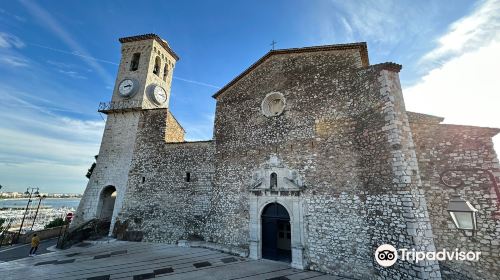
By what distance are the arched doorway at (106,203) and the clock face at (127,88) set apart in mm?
6538

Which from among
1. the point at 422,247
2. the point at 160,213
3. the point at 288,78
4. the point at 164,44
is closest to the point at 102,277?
the point at 160,213

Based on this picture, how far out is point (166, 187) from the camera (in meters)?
12.3

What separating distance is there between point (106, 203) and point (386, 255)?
15496mm

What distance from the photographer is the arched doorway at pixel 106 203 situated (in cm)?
1351

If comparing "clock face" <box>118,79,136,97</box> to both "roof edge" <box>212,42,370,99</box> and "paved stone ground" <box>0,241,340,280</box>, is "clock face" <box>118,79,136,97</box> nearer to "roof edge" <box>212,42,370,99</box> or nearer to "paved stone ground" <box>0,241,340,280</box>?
"roof edge" <box>212,42,370,99</box>

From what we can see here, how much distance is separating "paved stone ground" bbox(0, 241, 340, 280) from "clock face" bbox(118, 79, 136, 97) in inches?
393

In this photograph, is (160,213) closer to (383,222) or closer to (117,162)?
(117,162)

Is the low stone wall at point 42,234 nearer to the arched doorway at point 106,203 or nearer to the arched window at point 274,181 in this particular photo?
the arched doorway at point 106,203

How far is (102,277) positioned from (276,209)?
640 cm

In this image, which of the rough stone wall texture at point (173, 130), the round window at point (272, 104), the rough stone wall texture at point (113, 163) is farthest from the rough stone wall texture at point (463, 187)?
the rough stone wall texture at point (113, 163)

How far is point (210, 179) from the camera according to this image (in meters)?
11.4

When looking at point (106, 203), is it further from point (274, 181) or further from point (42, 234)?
point (274, 181)
